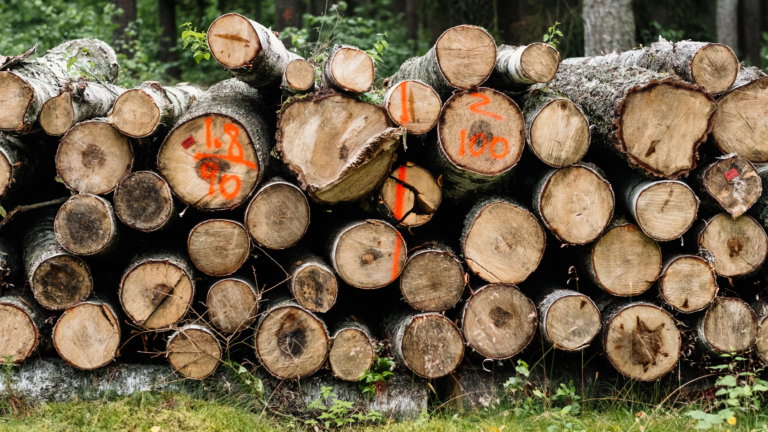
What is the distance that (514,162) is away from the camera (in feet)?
10.6

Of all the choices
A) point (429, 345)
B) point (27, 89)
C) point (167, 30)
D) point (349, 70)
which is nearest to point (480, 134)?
point (349, 70)

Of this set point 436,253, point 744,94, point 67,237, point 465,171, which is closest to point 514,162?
point 465,171

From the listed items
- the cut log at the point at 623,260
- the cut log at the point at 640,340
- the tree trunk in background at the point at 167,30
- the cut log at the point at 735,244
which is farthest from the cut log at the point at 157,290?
the tree trunk in background at the point at 167,30

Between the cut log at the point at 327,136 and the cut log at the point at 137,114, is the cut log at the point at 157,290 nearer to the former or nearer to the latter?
the cut log at the point at 137,114

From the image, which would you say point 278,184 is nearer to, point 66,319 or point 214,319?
point 214,319

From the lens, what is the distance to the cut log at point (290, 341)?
326cm

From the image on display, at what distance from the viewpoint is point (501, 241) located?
11.0ft

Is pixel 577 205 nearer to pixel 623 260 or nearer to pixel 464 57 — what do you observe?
pixel 623 260

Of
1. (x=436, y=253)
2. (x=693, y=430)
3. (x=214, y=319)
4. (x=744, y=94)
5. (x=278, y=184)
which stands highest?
(x=744, y=94)

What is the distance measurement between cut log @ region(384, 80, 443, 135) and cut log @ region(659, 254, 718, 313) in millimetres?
1780

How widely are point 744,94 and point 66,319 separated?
440cm

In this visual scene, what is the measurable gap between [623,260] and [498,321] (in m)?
0.87

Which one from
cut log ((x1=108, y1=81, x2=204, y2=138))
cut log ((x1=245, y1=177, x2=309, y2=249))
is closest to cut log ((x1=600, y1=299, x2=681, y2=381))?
cut log ((x1=245, y1=177, x2=309, y2=249))

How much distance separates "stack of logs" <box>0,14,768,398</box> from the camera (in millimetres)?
3164
